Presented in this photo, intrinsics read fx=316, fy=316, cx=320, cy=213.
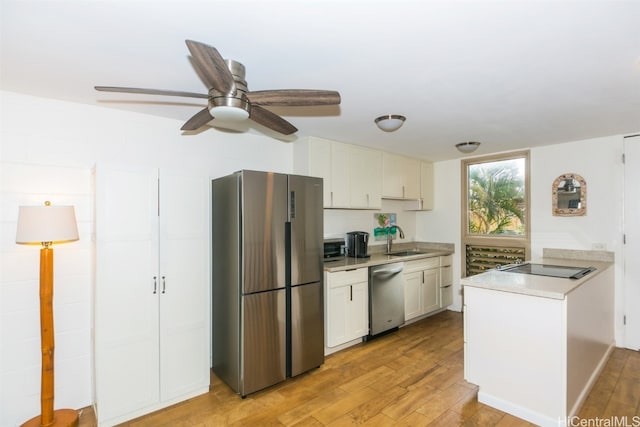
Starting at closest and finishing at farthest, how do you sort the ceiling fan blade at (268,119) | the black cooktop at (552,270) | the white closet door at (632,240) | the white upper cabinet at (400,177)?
the ceiling fan blade at (268,119) → the black cooktop at (552,270) → the white closet door at (632,240) → the white upper cabinet at (400,177)

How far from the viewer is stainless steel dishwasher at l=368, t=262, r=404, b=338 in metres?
3.61

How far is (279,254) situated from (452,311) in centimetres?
338

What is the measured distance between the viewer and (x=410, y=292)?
13.5 feet

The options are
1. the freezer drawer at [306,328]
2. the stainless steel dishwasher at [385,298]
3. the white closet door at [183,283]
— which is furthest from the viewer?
the stainless steel dishwasher at [385,298]

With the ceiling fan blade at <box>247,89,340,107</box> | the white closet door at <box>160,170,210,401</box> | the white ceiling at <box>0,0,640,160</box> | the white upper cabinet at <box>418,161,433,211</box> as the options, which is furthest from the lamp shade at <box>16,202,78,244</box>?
the white upper cabinet at <box>418,161,433,211</box>

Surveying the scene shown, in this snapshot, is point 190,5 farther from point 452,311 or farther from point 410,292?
point 452,311

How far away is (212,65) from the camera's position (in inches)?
53.5

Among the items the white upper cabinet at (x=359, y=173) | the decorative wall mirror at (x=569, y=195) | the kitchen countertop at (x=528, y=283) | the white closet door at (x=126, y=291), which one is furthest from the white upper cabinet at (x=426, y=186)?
the white closet door at (x=126, y=291)

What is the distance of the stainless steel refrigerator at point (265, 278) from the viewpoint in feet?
8.37

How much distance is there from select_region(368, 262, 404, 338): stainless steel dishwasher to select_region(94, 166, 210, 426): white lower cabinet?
71.6 inches

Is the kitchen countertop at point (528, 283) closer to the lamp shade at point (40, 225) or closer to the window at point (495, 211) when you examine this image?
the window at point (495, 211)

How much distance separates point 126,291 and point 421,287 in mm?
3447

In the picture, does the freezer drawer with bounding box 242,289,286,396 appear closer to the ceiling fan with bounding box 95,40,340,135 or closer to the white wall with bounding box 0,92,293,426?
the white wall with bounding box 0,92,293,426

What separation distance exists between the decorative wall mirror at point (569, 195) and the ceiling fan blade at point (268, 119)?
11.4 ft
